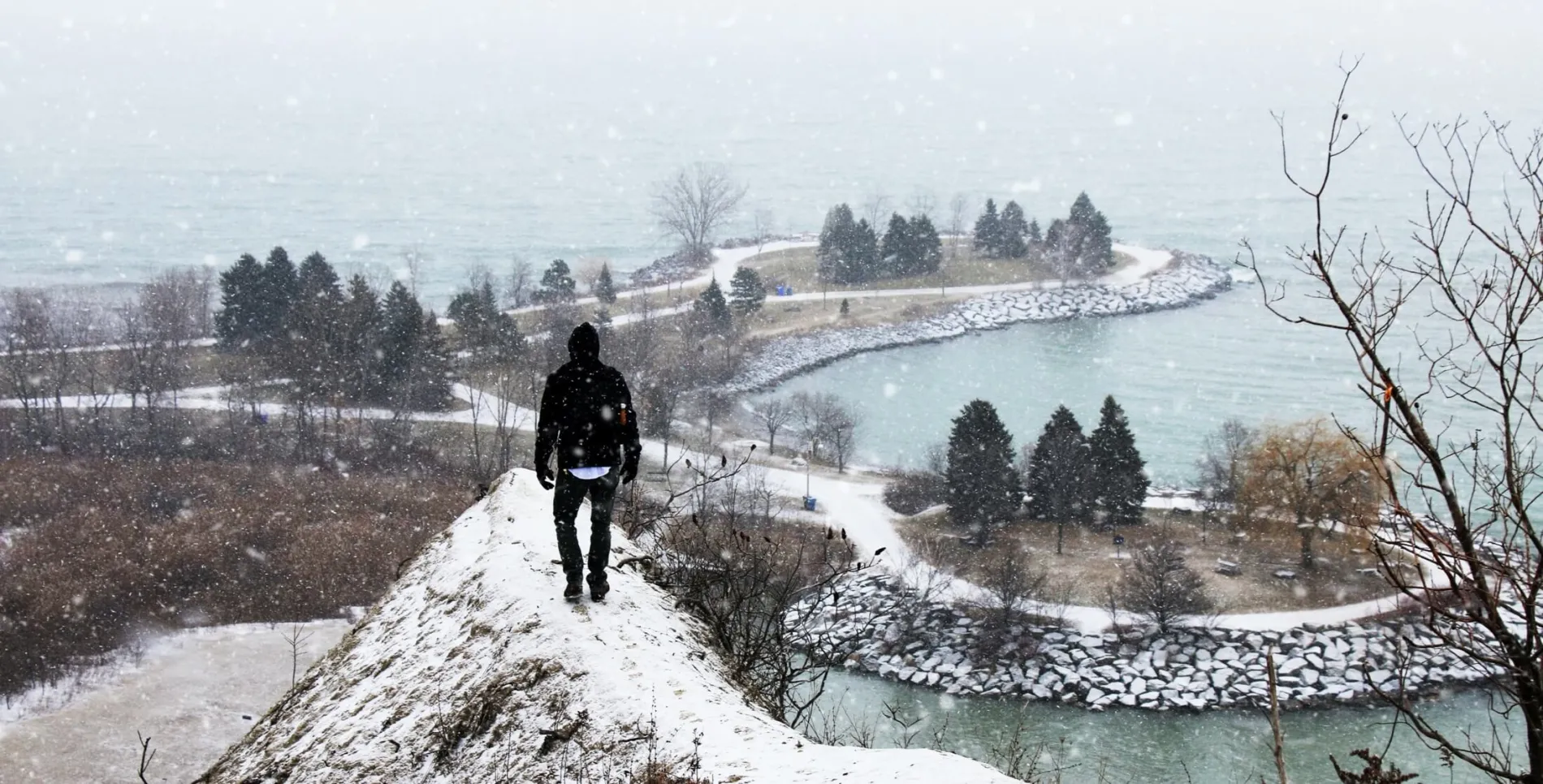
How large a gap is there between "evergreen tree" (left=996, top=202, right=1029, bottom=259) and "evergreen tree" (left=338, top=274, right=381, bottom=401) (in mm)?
51266

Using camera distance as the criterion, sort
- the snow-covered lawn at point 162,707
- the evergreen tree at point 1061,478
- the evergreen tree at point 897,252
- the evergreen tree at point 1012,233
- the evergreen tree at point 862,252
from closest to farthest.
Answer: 1. the snow-covered lawn at point 162,707
2. the evergreen tree at point 1061,478
3. the evergreen tree at point 862,252
4. the evergreen tree at point 897,252
5. the evergreen tree at point 1012,233

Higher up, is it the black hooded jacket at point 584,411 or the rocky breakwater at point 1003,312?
the black hooded jacket at point 584,411

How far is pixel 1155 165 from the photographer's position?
154 m

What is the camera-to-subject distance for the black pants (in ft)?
30.3

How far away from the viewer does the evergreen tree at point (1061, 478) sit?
43.6m

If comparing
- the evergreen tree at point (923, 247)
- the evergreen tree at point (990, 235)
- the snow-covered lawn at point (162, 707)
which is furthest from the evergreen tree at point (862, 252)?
the snow-covered lawn at point (162, 707)

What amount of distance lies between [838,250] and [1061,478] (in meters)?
43.9

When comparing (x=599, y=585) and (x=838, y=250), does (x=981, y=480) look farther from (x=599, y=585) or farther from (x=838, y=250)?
(x=838, y=250)

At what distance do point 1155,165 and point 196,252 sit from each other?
11603 cm

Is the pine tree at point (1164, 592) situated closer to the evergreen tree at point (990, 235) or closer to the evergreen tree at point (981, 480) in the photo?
the evergreen tree at point (981, 480)

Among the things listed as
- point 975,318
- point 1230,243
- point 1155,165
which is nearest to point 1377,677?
point 975,318

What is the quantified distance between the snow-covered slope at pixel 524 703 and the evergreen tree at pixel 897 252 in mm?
75266

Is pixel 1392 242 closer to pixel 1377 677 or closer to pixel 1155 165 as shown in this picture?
pixel 1155 165

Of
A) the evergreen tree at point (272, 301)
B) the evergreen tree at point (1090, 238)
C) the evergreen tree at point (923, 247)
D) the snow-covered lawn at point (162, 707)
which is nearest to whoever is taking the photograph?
the snow-covered lawn at point (162, 707)
